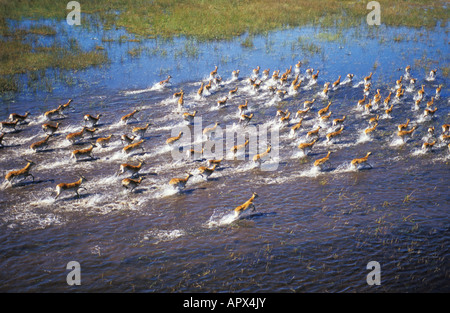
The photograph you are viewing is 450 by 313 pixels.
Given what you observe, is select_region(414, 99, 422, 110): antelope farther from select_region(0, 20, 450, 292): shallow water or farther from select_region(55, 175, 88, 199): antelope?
select_region(55, 175, 88, 199): antelope

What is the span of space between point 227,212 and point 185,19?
3473cm

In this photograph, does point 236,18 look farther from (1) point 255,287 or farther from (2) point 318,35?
(1) point 255,287

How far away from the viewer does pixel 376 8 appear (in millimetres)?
53469

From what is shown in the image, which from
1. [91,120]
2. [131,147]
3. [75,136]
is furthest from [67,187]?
[91,120]

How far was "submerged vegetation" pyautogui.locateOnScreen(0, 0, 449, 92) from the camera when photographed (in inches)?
1329

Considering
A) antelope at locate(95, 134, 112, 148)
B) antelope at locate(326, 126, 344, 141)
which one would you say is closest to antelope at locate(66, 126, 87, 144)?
antelope at locate(95, 134, 112, 148)

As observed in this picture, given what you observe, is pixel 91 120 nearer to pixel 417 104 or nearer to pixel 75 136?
pixel 75 136

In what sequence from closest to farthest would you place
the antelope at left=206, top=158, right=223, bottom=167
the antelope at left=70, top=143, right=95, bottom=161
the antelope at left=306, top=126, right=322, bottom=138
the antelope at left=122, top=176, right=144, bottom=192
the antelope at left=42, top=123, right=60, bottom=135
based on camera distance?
the antelope at left=122, top=176, right=144, bottom=192 < the antelope at left=206, top=158, right=223, bottom=167 < the antelope at left=70, top=143, right=95, bottom=161 < the antelope at left=42, top=123, right=60, bottom=135 < the antelope at left=306, top=126, right=322, bottom=138

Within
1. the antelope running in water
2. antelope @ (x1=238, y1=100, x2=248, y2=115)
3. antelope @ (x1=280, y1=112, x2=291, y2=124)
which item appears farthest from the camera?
antelope @ (x1=238, y1=100, x2=248, y2=115)

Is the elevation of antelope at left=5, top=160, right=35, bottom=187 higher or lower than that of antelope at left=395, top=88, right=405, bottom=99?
lower

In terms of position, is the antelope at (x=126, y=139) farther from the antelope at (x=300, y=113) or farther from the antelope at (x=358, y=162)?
the antelope at (x=358, y=162)

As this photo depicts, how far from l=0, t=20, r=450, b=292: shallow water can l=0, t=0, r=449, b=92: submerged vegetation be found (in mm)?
9017
